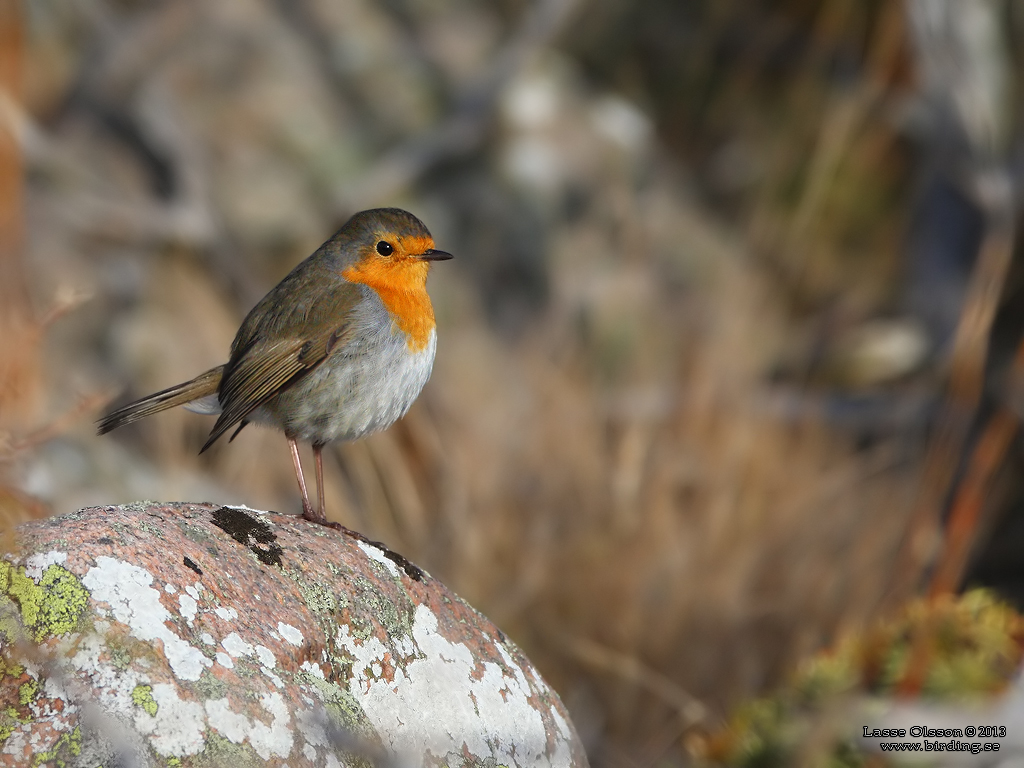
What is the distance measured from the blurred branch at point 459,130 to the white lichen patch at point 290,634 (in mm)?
6356

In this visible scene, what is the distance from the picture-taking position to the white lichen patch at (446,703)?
223 cm

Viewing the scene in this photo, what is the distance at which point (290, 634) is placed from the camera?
2184 mm

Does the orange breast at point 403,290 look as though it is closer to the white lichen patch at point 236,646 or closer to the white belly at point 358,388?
the white belly at point 358,388

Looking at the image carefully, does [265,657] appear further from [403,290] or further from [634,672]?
[634,672]

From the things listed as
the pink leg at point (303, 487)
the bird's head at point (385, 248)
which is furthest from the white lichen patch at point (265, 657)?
the bird's head at point (385, 248)

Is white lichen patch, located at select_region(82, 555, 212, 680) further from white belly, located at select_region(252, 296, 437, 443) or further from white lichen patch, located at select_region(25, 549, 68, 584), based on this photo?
white belly, located at select_region(252, 296, 437, 443)

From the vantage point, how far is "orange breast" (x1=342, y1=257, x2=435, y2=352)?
3266 millimetres

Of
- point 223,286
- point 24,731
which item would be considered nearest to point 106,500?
point 223,286

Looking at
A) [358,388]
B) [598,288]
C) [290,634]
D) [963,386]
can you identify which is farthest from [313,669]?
[598,288]

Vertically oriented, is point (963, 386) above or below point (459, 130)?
below

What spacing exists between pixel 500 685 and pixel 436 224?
7591 millimetres

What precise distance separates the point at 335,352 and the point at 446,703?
3.89 ft

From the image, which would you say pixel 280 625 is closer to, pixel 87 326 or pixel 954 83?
pixel 954 83

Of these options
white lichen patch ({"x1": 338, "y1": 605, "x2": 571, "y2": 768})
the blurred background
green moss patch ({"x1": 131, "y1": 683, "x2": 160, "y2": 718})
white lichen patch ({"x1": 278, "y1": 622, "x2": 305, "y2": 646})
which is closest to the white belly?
the blurred background
